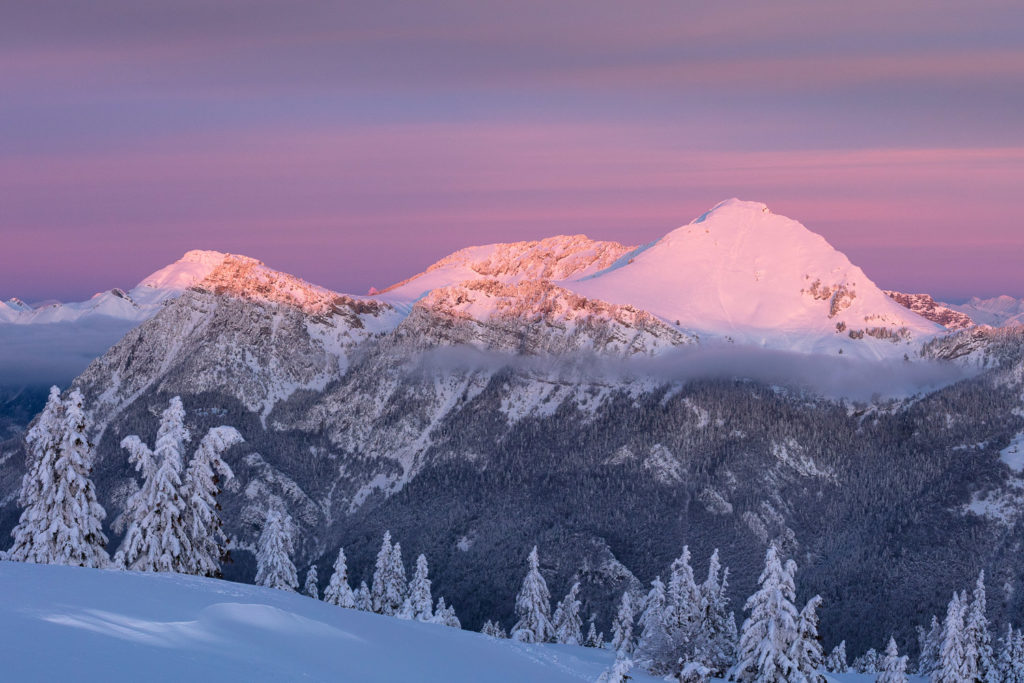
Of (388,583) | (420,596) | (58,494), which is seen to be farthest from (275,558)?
(58,494)

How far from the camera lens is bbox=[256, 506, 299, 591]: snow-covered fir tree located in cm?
10294

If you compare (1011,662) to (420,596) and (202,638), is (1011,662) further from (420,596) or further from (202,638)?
(202,638)

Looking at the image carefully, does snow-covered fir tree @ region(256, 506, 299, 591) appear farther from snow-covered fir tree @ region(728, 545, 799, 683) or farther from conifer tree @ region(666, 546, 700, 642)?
snow-covered fir tree @ region(728, 545, 799, 683)

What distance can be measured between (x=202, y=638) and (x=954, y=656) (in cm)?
7049

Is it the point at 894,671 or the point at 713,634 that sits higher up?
the point at 713,634

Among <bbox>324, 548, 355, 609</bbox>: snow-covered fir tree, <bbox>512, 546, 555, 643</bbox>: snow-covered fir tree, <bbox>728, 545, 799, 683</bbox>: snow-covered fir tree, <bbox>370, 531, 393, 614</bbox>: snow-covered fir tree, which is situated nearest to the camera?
<bbox>728, 545, 799, 683</bbox>: snow-covered fir tree

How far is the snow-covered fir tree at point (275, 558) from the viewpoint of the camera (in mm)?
102938

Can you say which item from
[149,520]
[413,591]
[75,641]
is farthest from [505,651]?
[413,591]

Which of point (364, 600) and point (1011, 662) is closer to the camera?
point (1011, 662)

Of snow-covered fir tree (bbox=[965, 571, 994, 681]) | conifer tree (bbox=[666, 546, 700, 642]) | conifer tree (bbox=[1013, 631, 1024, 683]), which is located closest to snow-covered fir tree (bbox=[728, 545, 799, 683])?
conifer tree (bbox=[666, 546, 700, 642])

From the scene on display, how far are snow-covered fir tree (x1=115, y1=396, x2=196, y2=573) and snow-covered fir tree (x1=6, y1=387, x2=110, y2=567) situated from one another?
2542 millimetres

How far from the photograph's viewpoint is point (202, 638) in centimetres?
3083

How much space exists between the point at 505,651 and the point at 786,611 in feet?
55.8

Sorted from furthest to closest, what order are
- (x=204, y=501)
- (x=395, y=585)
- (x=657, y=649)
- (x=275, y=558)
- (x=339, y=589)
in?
(x=395, y=585)
(x=339, y=589)
(x=275, y=558)
(x=657, y=649)
(x=204, y=501)
